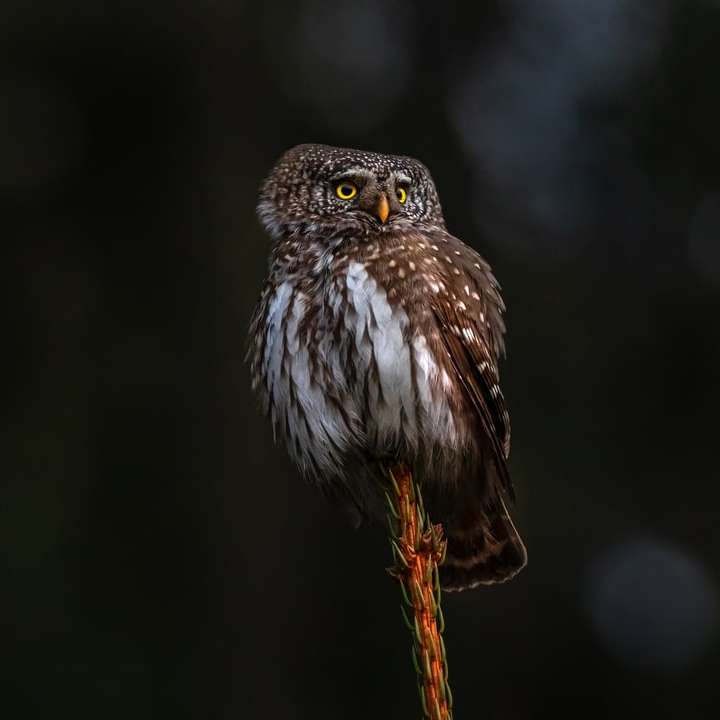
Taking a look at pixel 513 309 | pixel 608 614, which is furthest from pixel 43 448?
pixel 608 614

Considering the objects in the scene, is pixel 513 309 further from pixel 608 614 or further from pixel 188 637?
pixel 188 637

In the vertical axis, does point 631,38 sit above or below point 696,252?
above

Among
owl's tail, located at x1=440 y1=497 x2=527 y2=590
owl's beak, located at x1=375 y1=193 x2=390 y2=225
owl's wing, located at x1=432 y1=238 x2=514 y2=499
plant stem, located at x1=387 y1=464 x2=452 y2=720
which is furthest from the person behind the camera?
owl's tail, located at x1=440 y1=497 x2=527 y2=590

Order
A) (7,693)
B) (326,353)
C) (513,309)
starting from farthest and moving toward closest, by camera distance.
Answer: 1. (513,309)
2. (7,693)
3. (326,353)

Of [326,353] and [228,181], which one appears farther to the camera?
[228,181]

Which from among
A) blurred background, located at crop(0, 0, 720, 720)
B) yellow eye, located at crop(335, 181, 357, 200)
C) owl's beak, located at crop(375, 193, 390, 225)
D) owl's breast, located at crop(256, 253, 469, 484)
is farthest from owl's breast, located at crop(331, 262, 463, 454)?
blurred background, located at crop(0, 0, 720, 720)

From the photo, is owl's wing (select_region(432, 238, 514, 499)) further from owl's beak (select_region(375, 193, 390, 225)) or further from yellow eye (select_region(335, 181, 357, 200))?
yellow eye (select_region(335, 181, 357, 200))

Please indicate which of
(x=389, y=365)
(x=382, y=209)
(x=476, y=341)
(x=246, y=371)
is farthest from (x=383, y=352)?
(x=246, y=371)
